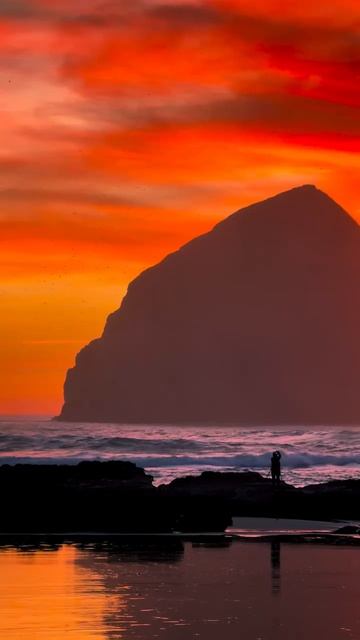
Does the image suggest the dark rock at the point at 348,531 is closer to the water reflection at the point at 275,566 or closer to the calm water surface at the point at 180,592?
the water reflection at the point at 275,566

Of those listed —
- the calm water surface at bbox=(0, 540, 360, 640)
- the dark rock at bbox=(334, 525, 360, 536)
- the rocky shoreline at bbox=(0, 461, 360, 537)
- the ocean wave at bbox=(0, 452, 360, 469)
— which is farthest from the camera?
the ocean wave at bbox=(0, 452, 360, 469)

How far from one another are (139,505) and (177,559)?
7706mm

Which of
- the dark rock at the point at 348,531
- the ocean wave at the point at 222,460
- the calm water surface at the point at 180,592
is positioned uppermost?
the ocean wave at the point at 222,460

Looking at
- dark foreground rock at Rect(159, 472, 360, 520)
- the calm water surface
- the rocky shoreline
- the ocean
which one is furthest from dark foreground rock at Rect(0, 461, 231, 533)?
the ocean

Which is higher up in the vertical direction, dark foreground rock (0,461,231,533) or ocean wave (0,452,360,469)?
ocean wave (0,452,360,469)

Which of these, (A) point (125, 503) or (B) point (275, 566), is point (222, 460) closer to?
(A) point (125, 503)

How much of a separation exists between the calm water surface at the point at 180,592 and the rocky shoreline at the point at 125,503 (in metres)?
3.92

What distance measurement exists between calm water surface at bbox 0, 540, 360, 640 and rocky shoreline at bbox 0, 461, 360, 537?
12.9ft

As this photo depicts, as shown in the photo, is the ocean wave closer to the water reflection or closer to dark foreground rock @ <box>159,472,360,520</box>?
dark foreground rock @ <box>159,472,360,520</box>

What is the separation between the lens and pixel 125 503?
38125 mm

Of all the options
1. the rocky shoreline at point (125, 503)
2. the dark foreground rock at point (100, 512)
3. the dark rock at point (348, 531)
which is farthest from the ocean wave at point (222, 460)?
the dark rock at point (348, 531)

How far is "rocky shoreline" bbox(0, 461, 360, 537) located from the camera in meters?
37.6

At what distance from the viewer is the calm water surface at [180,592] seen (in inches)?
797

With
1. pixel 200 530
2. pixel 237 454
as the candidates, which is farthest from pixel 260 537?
pixel 237 454
